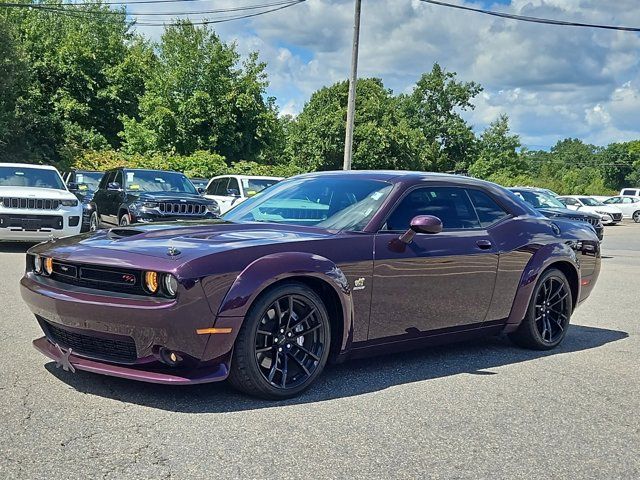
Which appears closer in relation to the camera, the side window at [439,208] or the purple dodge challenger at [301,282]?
the purple dodge challenger at [301,282]

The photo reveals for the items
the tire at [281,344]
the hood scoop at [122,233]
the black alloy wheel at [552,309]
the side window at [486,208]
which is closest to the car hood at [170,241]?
the hood scoop at [122,233]

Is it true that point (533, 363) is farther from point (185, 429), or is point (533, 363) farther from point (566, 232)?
point (185, 429)

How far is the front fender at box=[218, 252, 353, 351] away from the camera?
13.8 feet

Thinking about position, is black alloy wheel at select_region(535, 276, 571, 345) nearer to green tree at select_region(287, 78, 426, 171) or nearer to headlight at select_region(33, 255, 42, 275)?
headlight at select_region(33, 255, 42, 275)

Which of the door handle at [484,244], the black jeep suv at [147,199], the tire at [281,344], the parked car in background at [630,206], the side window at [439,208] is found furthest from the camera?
the parked car in background at [630,206]

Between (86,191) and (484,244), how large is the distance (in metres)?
13.9

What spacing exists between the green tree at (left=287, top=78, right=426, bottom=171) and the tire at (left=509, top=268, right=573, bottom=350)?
39.3m

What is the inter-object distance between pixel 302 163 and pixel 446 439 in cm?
4460

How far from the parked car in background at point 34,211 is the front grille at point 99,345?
845 centimetres

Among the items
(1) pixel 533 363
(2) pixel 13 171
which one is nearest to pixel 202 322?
(1) pixel 533 363

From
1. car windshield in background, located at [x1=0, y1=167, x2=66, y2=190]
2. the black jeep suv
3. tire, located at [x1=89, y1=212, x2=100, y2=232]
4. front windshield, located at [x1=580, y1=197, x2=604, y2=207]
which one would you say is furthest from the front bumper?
front windshield, located at [x1=580, y1=197, x2=604, y2=207]

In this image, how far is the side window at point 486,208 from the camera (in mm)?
5973

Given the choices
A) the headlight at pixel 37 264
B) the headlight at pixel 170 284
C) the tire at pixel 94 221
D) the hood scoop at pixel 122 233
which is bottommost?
the tire at pixel 94 221

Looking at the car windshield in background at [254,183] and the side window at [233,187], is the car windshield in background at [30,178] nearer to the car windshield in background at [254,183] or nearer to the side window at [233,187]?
the side window at [233,187]
